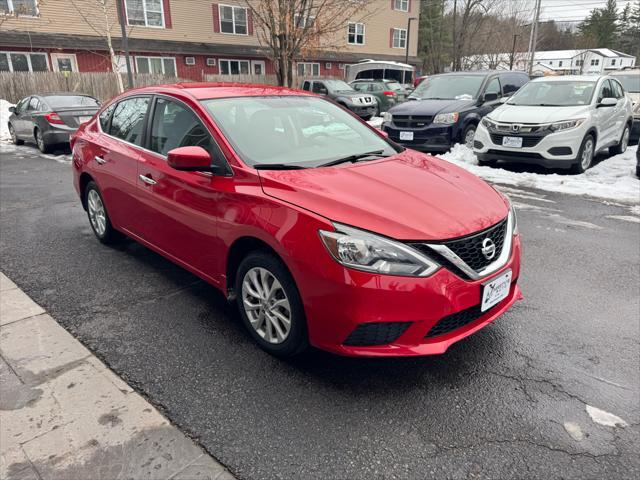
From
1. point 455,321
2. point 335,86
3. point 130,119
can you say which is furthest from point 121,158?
point 335,86

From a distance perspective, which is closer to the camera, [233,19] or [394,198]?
[394,198]

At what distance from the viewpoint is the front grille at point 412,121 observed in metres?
9.80

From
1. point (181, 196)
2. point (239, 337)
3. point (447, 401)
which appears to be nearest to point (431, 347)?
point (447, 401)

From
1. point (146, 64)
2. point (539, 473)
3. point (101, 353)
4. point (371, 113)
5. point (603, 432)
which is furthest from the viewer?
point (146, 64)

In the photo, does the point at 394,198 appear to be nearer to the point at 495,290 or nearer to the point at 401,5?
the point at 495,290

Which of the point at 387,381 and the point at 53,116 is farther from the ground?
the point at 53,116

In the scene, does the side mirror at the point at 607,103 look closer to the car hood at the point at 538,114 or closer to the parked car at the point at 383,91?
the car hood at the point at 538,114

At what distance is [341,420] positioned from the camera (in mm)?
2514

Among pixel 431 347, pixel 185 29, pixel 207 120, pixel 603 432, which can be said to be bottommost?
pixel 603 432

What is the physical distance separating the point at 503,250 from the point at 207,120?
2.15 meters

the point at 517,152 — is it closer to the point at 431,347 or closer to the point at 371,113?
the point at 431,347

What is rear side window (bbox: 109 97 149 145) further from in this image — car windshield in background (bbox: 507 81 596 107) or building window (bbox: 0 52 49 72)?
building window (bbox: 0 52 49 72)

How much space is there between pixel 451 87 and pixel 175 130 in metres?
8.59

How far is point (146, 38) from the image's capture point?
82.9ft
